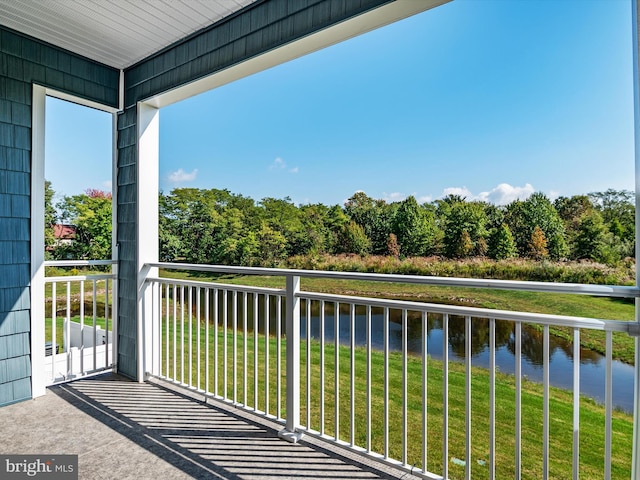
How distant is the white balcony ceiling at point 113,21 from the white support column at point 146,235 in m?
0.57

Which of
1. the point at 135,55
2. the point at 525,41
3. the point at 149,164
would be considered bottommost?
the point at 149,164

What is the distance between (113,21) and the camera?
2.72 meters

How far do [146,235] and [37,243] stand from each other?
2.63 feet

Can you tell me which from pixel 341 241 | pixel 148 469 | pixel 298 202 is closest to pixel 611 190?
pixel 341 241

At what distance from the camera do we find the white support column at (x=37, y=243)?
9.77 feet

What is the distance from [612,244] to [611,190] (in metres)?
1.64

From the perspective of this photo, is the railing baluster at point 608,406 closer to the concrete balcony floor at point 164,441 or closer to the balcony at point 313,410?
the balcony at point 313,410

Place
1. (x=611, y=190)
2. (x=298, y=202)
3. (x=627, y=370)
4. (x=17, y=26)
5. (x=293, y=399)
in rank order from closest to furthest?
(x=293, y=399)
(x=17, y=26)
(x=627, y=370)
(x=611, y=190)
(x=298, y=202)

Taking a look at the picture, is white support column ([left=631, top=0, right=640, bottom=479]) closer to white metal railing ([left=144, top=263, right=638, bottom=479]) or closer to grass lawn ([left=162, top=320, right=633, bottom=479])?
white metal railing ([left=144, top=263, right=638, bottom=479])

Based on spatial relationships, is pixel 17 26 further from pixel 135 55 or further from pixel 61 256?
pixel 61 256

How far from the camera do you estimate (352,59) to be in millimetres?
13062

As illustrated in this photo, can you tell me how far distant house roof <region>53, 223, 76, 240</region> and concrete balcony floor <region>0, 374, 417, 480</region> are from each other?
6.13ft

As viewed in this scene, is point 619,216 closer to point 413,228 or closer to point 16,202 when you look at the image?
point 413,228

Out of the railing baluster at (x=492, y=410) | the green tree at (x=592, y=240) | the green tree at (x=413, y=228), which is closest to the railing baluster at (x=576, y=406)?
the railing baluster at (x=492, y=410)
